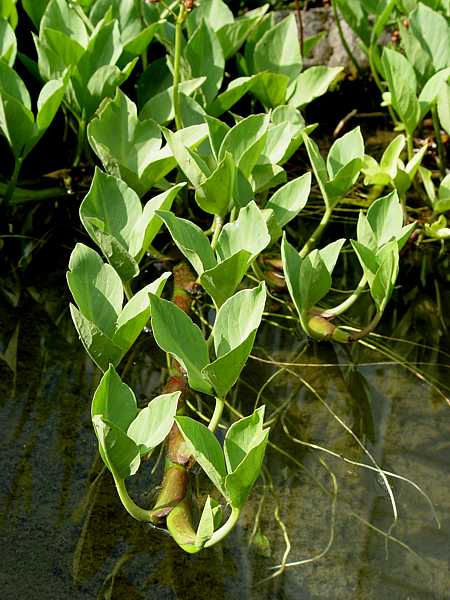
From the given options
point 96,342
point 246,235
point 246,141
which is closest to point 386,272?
point 246,235

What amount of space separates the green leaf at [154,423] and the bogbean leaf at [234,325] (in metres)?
0.07

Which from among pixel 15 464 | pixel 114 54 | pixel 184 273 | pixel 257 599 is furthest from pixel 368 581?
pixel 114 54

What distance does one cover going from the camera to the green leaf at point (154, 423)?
1053 mm

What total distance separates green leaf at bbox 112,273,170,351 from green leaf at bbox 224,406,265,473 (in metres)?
0.23

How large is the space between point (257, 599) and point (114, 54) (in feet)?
3.69

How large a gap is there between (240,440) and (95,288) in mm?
326

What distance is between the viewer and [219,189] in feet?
4.84

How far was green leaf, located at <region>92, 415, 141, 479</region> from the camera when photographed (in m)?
0.98

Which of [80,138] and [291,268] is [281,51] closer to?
[80,138]

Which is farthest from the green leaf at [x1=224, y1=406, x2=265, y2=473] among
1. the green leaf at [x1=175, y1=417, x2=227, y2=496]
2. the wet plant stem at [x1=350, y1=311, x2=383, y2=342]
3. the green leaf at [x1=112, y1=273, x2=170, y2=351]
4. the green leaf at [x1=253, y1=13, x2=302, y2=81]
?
the green leaf at [x1=253, y1=13, x2=302, y2=81]

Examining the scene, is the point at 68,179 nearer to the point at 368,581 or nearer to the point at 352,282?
the point at 352,282

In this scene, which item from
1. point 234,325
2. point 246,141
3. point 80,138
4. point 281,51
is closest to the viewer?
point 234,325

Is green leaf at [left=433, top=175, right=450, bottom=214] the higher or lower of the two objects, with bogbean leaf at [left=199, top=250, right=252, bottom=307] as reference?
lower

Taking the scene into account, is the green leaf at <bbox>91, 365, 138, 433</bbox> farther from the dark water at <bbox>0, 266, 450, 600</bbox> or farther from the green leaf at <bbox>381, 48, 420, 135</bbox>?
the green leaf at <bbox>381, 48, 420, 135</bbox>
